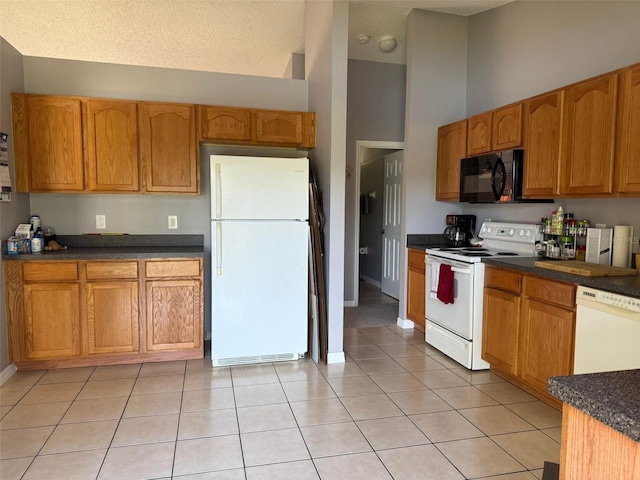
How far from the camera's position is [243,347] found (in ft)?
10.8

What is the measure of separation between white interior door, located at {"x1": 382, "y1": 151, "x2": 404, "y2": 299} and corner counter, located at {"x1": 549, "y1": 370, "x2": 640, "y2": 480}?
184 inches

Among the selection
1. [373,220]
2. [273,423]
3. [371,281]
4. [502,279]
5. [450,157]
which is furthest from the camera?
[371,281]

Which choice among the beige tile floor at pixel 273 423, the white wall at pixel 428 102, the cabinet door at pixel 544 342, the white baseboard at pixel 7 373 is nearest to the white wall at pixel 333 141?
the beige tile floor at pixel 273 423

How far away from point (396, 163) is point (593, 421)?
16.5 ft

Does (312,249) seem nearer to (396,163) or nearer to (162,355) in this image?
(162,355)

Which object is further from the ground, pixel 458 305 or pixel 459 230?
pixel 459 230

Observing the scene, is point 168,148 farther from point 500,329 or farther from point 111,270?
point 500,329

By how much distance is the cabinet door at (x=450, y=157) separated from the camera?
396cm

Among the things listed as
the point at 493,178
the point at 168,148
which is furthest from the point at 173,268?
the point at 493,178

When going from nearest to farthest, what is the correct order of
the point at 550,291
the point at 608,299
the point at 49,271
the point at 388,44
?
the point at 608,299 → the point at 550,291 → the point at 49,271 → the point at 388,44

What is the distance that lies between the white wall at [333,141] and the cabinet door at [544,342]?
1.36 m

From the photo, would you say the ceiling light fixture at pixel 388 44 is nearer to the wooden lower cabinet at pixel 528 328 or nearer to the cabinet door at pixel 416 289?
the cabinet door at pixel 416 289

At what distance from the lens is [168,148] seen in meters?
3.46

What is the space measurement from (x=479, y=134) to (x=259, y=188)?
6.70ft
